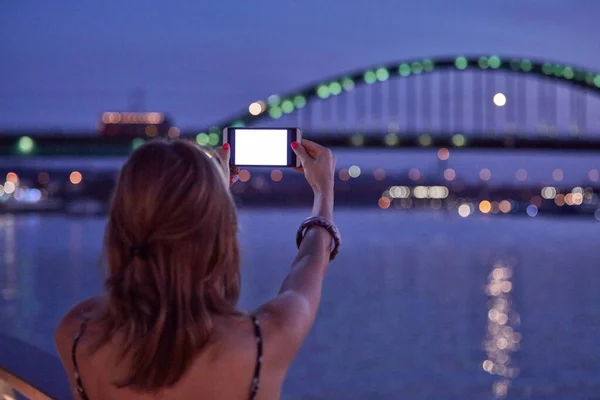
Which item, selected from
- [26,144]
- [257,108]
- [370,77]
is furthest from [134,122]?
[26,144]

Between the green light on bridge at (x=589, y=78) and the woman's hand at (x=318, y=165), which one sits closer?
the woman's hand at (x=318, y=165)

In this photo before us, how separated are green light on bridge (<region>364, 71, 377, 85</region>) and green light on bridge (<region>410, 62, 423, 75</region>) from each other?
2.51 metres

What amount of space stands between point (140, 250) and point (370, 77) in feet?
194

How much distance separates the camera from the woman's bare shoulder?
1.45 metres

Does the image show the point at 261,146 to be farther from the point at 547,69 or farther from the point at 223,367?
the point at 547,69

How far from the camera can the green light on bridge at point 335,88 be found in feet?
193

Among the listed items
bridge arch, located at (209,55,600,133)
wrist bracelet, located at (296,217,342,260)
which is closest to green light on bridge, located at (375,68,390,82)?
bridge arch, located at (209,55,600,133)

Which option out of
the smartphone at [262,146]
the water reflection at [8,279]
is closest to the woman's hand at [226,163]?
the smartphone at [262,146]

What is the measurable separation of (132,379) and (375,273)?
3112cm

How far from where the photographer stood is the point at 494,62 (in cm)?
6488

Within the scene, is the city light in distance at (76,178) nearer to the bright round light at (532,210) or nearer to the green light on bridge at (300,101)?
the green light on bridge at (300,101)

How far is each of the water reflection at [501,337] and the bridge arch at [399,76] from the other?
102 ft

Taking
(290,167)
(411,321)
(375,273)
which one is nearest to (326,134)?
(375,273)

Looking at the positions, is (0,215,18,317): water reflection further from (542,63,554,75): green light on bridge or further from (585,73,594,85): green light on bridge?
(585,73,594,85): green light on bridge
